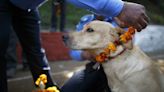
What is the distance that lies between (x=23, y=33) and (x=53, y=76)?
2028mm

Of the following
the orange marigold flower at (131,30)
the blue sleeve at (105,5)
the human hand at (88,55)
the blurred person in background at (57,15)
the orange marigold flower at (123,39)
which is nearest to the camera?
the blue sleeve at (105,5)

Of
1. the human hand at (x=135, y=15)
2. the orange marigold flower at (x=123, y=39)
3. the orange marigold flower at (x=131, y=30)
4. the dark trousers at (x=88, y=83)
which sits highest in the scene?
the human hand at (x=135, y=15)

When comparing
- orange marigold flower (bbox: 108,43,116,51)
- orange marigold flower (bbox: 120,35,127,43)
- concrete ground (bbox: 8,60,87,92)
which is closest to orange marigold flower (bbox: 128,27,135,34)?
orange marigold flower (bbox: 120,35,127,43)

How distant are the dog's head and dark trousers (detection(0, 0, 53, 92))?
1.80 feet

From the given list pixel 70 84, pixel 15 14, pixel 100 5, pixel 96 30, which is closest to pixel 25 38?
pixel 15 14

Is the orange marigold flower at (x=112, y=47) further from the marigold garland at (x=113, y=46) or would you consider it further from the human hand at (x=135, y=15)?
the human hand at (x=135, y=15)

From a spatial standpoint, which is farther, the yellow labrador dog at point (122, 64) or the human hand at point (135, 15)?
the yellow labrador dog at point (122, 64)

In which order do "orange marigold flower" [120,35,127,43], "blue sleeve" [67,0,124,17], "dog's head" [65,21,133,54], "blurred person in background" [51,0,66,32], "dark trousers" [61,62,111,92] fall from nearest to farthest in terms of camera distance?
"blue sleeve" [67,0,124,17], "orange marigold flower" [120,35,127,43], "dog's head" [65,21,133,54], "dark trousers" [61,62,111,92], "blurred person in background" [51,0,66,32]

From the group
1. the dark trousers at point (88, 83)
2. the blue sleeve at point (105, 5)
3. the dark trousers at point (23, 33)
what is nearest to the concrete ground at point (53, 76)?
the dark trousers at point (23, 33)

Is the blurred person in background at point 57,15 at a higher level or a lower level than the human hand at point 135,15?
lower

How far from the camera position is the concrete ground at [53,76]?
17.4 ft

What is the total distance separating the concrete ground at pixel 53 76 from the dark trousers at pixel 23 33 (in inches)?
45.1

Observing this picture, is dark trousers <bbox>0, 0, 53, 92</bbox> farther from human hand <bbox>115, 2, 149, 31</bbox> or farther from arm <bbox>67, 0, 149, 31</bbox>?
human hand <bbox>115, 2, 149, 31</bbox>

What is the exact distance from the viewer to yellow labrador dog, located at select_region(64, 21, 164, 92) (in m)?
3.23
